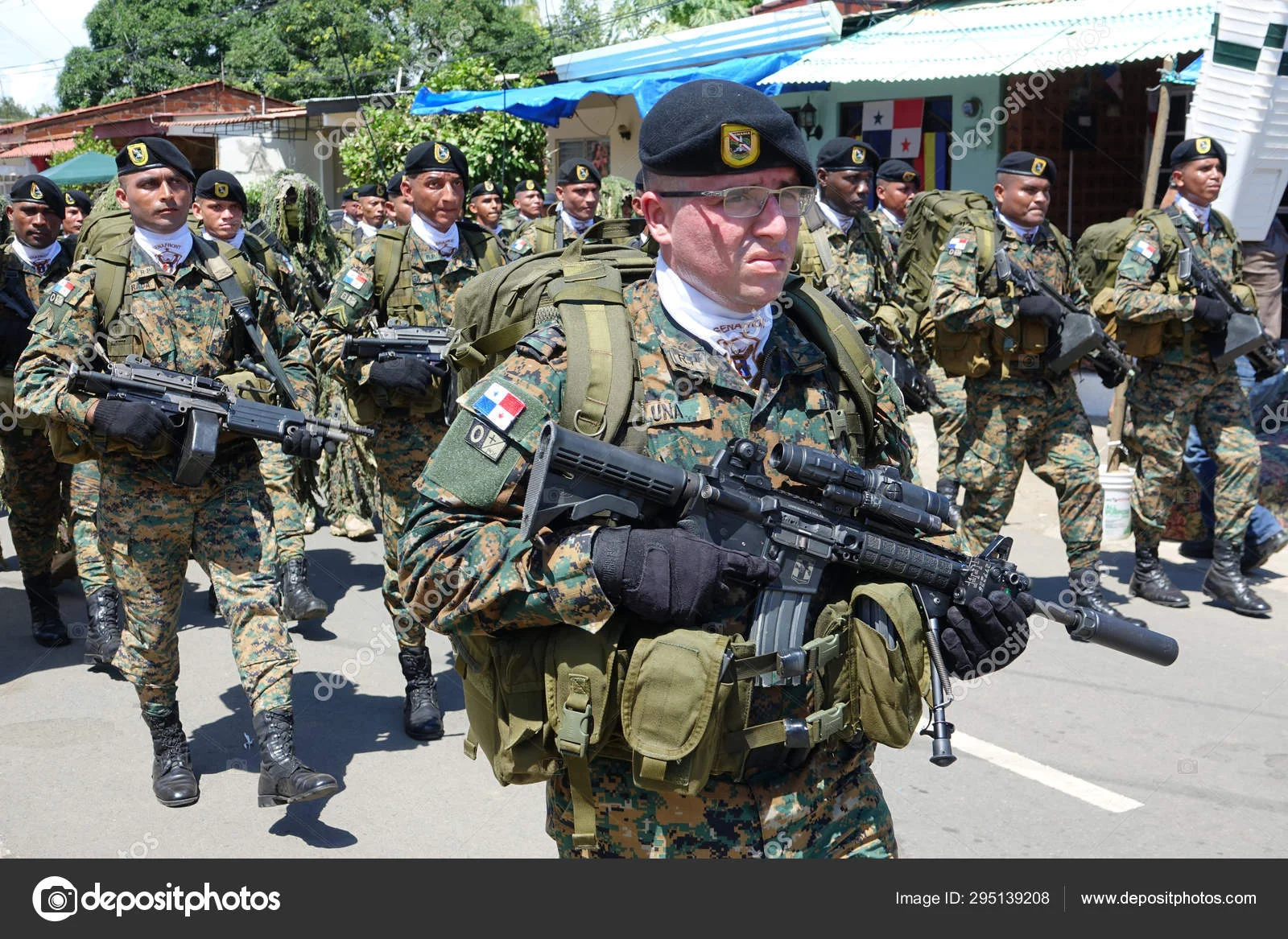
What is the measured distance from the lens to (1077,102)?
41.0ft

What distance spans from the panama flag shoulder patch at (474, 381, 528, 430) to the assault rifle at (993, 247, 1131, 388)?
4.68 meters

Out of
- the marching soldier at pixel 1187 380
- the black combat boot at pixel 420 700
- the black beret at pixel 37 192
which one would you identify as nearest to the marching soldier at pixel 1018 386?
the marching soldier at pixel 1187 380

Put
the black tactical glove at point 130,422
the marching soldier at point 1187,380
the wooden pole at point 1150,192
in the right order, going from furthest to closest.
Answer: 1. the wooden pole at point 1150,192
2. the marching soldier at point 1187,380
3. the black tactical glove at point 130,422

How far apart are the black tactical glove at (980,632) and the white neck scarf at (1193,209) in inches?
209

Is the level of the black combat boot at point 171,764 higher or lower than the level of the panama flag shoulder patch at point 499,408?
lower

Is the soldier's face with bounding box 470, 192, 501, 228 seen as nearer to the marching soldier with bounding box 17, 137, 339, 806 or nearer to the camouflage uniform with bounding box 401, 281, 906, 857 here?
the marching soldier with bounding box 17, 137, 339, 806

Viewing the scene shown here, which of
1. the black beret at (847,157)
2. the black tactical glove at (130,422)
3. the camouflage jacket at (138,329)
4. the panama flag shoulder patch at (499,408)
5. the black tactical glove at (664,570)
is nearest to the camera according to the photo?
the black tactical glove at (664,570)

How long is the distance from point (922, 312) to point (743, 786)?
233 inches

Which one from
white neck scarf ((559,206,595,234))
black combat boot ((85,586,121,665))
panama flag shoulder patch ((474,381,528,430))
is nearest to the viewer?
panama flag shoulder patch ((474,381,528,430))

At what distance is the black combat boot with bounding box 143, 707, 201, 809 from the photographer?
467 centimetres

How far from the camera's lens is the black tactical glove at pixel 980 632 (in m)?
2.44

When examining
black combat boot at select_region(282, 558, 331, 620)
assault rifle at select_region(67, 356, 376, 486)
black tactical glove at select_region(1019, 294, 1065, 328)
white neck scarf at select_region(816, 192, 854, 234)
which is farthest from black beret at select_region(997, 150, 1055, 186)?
black combat boot at select_region(282, 558, 331, 620)

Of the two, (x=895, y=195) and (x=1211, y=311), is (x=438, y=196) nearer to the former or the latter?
(x=1211, y=311)

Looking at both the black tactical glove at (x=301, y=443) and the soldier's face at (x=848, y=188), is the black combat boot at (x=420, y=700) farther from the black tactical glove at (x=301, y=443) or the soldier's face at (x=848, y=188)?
the soldier's face at (x=848, y=188)
